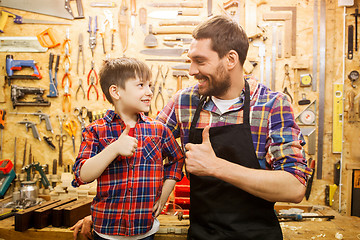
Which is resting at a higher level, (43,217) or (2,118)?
(2,118)

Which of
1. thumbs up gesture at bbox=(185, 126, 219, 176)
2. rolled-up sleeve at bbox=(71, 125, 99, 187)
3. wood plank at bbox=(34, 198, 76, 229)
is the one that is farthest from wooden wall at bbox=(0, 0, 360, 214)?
thumbs up gesture at bbox=(185, 126, 219, 176)

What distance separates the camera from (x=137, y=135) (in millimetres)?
1583

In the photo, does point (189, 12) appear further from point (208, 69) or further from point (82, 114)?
point (208, 69)

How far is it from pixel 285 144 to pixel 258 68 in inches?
87.8

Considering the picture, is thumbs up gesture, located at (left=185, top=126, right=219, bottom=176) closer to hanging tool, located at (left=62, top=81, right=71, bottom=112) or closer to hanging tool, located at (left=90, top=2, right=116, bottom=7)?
hanging tool, located at (left=62, top=81, right=71, bottom=112)

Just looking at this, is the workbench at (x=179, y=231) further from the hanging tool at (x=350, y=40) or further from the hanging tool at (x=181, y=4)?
the hanging tool at (x=181, y=4)

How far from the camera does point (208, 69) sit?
1.42m

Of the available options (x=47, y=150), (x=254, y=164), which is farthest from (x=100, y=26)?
(x=254, y=164)

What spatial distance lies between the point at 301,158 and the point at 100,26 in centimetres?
295

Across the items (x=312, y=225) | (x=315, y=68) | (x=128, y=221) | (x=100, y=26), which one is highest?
(x=100, y=26)

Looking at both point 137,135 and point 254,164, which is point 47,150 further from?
point 254,164

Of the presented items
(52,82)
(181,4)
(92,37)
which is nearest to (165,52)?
(181,4)

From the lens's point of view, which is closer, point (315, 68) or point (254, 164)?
point (254, 164)

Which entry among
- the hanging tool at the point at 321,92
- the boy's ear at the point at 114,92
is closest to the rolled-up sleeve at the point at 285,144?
the boy's ear at the point at 114,92
